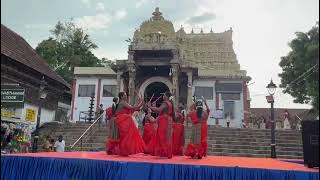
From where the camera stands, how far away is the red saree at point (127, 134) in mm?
7574

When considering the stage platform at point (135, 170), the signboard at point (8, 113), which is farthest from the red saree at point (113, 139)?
the signboard at point (8, 113)

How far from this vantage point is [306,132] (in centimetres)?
541

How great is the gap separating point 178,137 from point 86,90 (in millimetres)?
17461

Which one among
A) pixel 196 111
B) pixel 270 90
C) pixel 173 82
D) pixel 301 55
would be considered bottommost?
pixel 196 111

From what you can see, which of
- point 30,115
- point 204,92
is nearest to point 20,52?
point 30,115

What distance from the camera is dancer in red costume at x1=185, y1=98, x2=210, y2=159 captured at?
755cm

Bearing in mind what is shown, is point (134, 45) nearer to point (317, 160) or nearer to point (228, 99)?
point (228, 99)

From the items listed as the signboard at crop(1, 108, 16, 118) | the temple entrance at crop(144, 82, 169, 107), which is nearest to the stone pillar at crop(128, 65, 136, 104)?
the temple entrance at crop(144, 82, 169, 107)

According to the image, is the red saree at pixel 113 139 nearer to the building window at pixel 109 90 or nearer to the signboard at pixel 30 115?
the signboard at pixel 30 115

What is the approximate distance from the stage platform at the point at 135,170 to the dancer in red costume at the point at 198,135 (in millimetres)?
1688

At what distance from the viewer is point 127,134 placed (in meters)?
7.74

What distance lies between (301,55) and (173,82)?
337 inches

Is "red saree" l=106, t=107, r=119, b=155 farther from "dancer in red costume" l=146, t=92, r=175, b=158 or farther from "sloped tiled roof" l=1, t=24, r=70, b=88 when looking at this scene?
"sloped tiled roof" l=1, t=24, r=70, b=88

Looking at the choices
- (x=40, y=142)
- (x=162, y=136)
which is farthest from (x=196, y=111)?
(x=40, y=142)
